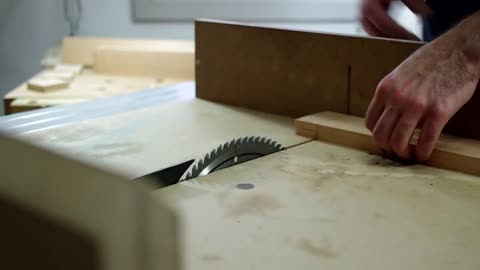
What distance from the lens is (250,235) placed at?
0.60 meters

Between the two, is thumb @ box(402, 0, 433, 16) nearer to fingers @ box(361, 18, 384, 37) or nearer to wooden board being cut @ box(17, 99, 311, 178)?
fingers @ box(361, 18, 384, 37)

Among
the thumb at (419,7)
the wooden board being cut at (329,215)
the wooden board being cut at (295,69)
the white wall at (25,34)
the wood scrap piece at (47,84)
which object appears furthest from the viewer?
the white wall at (25,34)

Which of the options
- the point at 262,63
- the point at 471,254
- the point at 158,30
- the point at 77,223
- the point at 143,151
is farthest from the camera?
the point at 158,30

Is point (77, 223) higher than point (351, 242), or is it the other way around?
point (77, 223)

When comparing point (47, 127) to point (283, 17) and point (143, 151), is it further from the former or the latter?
point (283, 17)

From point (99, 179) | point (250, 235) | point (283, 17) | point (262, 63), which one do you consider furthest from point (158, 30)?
point (99, 179)

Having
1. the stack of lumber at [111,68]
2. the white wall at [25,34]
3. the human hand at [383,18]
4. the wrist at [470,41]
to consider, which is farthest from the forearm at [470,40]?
the white wall at [25,34]

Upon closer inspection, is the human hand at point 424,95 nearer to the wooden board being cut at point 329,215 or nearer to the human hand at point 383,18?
the wooden board being cut at point 329,215

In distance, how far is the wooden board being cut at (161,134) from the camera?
2.85 feet

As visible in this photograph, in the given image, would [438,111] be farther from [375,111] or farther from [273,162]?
[273,162]

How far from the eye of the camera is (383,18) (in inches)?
43.5

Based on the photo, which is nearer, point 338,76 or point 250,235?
point 250,235

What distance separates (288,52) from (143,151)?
0.31 meters

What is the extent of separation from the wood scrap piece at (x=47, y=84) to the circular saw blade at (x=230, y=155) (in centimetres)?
104
